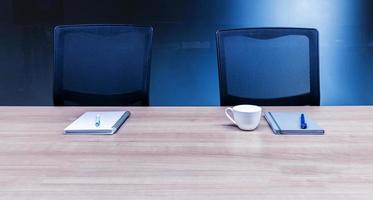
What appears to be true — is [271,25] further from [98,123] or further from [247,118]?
[98,123]

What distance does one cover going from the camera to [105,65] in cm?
195

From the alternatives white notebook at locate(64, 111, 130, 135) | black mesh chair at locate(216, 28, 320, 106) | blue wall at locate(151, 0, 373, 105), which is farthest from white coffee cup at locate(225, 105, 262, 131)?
blue wall at locate(151, 0, 373, 105)

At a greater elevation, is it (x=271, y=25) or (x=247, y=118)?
(x=271, y=25)

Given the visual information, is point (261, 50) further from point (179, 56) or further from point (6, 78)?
point (6, 78)

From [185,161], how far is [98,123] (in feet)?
1.38

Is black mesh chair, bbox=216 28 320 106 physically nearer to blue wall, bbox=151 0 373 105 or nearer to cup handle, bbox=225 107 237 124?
cup handle, bbox=225 107 237 124

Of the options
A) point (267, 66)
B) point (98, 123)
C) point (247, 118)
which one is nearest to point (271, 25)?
point (267, 66)

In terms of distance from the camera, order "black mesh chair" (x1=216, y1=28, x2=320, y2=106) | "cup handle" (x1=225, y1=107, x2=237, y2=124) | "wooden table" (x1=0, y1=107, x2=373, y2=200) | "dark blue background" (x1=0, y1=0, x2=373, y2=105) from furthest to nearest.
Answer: "dark blue background" (x1=0, y1=0, x2=373, y2=105), "black mesh chair" (x1=216, y1=28, x2=320, y2=106), "cup handle" (x1=225, y1=107, x2=237, y2=124), "wooden table" (x1=0, y1=107, x2=373, y2=200)

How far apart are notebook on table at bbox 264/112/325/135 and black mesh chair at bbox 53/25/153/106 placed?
29.5 inches

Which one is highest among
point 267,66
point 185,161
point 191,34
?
point 191,34

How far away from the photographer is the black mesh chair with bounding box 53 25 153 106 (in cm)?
193

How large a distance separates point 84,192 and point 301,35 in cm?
140

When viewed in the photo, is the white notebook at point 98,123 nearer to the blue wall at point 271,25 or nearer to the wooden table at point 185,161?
the wooden table at point 185,161

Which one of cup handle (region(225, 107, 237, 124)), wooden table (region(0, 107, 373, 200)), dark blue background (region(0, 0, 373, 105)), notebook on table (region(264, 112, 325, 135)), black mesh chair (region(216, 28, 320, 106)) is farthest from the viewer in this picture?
dark blue background (region(0, 0, 373, 105))
